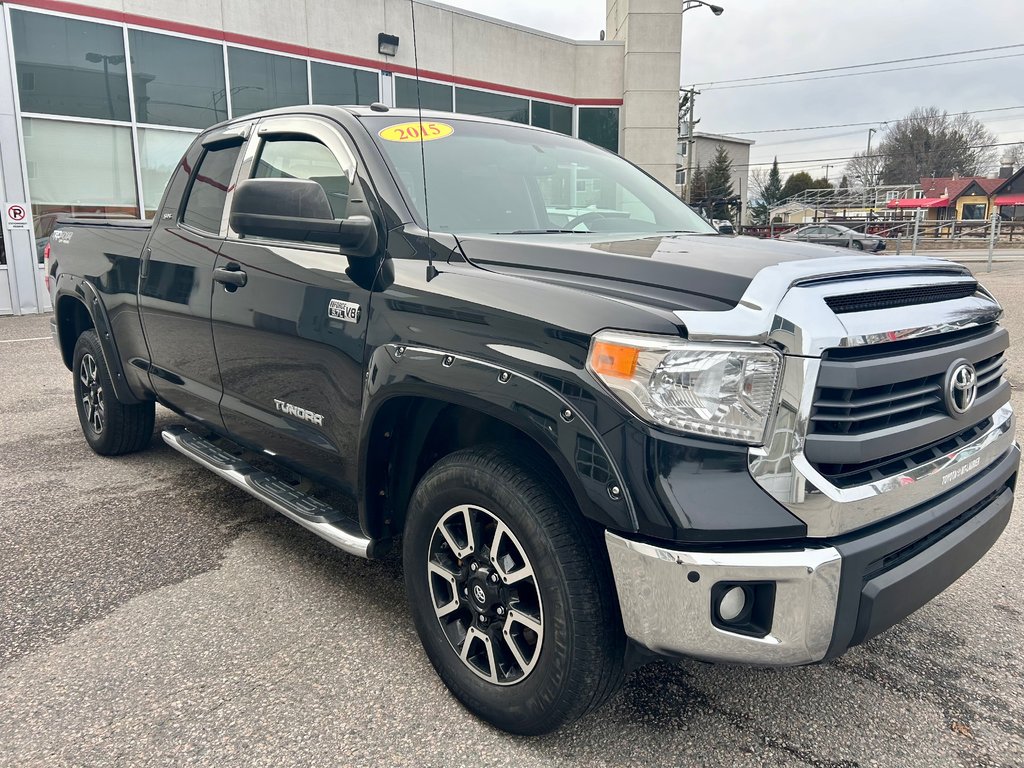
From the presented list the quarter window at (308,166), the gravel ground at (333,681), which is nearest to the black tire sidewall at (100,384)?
the gravel ground at (333,681)

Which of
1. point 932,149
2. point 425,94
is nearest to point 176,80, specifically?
point 425,94

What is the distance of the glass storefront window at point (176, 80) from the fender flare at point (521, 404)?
13.1m

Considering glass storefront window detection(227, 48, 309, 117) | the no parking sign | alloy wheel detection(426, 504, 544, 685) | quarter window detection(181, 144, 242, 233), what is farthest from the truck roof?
glass storefront window detection(227, 48, 309, 117)

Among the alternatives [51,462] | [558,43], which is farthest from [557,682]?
[558,43]

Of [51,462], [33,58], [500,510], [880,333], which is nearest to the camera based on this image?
[880,333]

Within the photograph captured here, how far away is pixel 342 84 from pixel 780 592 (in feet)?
51.7

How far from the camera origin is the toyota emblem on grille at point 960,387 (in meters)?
2.04

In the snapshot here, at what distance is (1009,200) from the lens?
68562 mm

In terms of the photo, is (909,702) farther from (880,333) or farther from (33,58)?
(33,58)

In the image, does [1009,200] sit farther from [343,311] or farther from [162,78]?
[343,311]

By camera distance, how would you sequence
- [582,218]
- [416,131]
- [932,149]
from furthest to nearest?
1. [932,149]
2. [582,218]
3. [416,131]

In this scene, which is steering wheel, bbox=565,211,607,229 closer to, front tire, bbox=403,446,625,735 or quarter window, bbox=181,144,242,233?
front tire, bbox=403,446,625,735

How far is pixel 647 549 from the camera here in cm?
174

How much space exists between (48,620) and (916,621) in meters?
3.20
